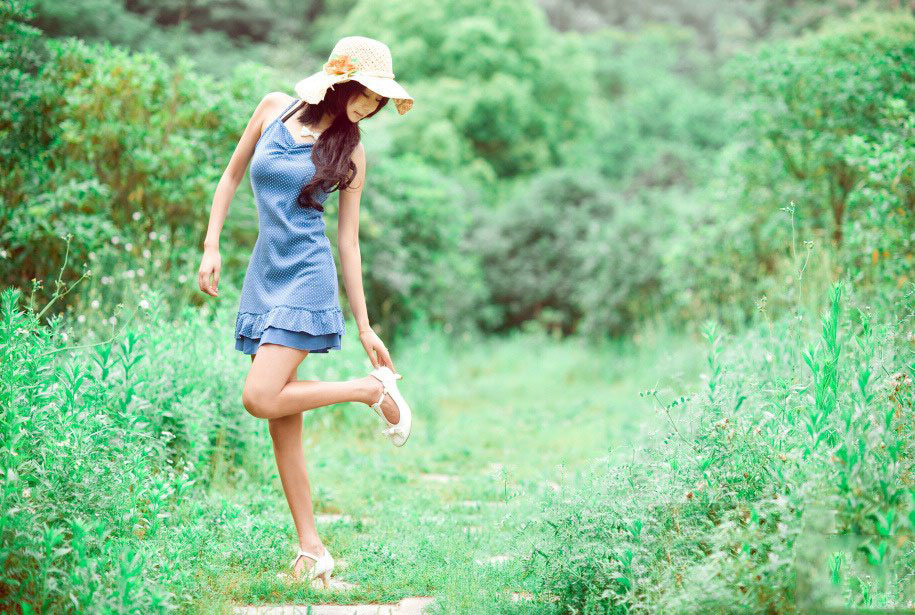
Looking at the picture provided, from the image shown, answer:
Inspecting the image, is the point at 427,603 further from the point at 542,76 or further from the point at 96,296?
the point at 542,76

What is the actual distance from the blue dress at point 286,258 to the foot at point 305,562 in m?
0.76

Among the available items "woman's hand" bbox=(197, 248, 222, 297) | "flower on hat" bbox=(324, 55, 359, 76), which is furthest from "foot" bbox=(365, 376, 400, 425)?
A: "flower on hat" bbox=(324, 55, 359, 76)

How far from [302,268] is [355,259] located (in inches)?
10.9

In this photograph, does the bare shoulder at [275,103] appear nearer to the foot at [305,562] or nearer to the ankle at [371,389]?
the ankle at [371,389]

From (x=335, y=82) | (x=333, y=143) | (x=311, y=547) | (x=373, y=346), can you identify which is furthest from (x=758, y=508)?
(x=335, y=82)

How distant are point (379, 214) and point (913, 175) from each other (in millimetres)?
6055

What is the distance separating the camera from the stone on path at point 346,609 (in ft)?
9.46

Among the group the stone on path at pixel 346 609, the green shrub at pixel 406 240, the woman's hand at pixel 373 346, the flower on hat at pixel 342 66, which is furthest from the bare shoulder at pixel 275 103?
the green shrub at pixel 406 240

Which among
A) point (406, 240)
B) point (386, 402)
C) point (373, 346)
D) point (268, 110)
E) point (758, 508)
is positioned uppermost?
point (268, 110)

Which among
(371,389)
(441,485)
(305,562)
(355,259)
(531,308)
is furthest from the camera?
(531,308)

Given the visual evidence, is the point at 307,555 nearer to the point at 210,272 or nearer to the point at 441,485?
the point at 210,272

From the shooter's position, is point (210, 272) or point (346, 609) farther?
point (210, 272)

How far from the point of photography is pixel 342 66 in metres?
3.33

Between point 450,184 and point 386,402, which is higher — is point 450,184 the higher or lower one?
the higher one
